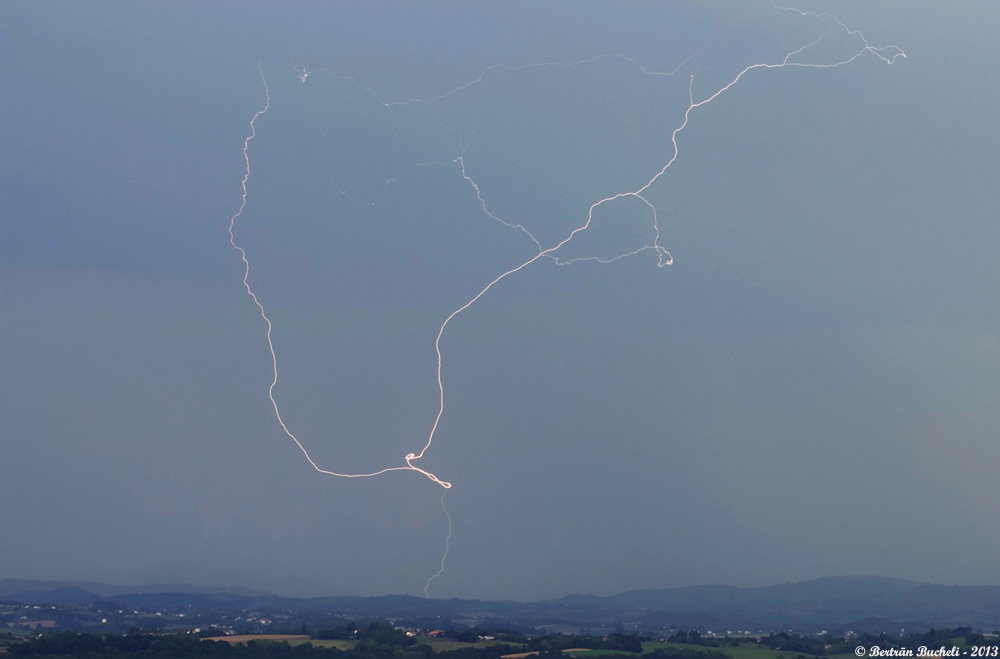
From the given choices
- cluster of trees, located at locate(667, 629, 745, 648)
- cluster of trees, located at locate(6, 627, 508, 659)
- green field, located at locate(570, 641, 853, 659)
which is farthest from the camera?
cluster of trees, located at locate(667, 629, 745, 648)

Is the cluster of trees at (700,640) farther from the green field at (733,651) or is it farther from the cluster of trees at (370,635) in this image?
the cluster of trees at (370,635)

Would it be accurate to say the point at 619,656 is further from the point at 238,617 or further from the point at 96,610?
the point at 96,610

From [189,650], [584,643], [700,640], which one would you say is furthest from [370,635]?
[700,640]

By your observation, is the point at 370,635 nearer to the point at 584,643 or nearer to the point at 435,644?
the point at 435,644

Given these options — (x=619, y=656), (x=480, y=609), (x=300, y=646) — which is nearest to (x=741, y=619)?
(x=480, y=609)

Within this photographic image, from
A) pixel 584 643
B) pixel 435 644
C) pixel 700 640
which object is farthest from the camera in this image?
pixel 700 640

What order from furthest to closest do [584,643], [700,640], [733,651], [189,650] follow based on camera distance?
[700,640] < [584,643] < [733,651] < [189,650]

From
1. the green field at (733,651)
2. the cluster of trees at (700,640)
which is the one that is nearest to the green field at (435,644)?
the green field at (733,651)

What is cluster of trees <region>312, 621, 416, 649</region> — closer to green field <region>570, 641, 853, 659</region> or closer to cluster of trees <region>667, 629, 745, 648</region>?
green field <region>570, 641, 853, 659</region>

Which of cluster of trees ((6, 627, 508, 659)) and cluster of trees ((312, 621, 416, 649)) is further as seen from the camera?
cluster of trees ((312, 621, 416, 649))

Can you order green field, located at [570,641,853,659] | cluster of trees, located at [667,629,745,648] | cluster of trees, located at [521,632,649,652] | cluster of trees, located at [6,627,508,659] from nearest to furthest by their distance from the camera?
cluster of trees, located at [6,627,508,659], green field, located at [570,641,853,659], cluster of trees, located at [521,632,649,652], cluster of trees, located at [667,629,745,648]

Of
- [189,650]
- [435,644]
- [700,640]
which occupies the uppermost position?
[700,640]

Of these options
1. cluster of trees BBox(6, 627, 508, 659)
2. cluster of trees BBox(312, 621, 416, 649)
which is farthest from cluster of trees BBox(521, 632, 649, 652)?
cluster of trees BBox(312, 621, 416, 649)
